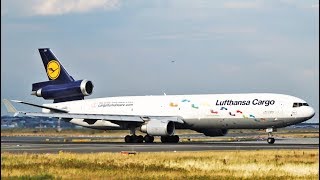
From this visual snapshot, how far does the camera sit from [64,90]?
75375mm

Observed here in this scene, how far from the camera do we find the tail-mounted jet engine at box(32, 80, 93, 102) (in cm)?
7469

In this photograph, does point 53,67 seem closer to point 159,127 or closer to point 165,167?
point 159,127

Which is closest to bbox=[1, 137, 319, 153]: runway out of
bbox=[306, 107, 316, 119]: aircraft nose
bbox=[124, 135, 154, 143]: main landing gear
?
bbox=[306, 107, 316, 119]: aircraft nose

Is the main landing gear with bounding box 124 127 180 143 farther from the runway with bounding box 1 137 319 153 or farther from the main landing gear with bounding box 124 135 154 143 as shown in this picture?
the runway with bounding box 1 137 319 153

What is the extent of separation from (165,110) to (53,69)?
14.6 metres

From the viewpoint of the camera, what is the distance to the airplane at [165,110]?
6234 cm

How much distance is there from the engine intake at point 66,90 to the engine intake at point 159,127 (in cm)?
1066

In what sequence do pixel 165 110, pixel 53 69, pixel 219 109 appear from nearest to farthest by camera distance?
1. pixel 219 109
2. pixel 165 110
3. pixel 53 69

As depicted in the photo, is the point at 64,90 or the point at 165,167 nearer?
the point at 165,167

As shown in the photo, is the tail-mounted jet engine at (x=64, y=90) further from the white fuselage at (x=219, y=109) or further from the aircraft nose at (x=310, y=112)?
the aircraft nose at (x=310, y=112)

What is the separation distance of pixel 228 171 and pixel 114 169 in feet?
15.3

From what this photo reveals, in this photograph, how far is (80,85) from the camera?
7462 centimetres

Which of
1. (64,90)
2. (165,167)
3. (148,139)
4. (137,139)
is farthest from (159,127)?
(165,167)

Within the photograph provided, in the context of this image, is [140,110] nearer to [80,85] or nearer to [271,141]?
[80,85]
